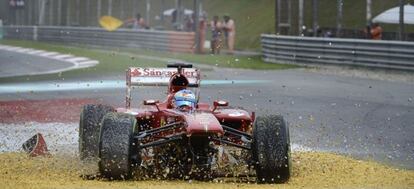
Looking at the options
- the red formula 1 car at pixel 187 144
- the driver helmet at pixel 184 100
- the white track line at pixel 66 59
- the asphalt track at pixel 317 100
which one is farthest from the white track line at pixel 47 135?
the white track line at pixel 66 59

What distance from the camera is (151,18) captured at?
69312 mm

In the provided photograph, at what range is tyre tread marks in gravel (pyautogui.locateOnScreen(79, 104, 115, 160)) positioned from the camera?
10680mm

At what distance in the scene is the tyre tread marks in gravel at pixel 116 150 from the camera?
29.7ft

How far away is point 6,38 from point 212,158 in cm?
6068

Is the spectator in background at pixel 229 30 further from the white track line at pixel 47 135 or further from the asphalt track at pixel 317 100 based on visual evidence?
the white track line at pixel 47 135

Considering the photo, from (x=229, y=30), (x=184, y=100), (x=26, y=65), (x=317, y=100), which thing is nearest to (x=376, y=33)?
(x=26, y=65)

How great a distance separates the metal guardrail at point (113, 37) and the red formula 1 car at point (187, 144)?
33775 millimetres

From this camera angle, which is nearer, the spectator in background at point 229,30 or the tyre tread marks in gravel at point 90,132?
the tyre tread marks in gravel at point 90,132

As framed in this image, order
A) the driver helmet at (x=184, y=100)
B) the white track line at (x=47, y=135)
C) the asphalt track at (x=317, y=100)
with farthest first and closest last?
1. the asphalt track at (x=317, y=100)
2. the white track line at (x=47, y=135)
3. the driver helmet at (x=184, y=100)

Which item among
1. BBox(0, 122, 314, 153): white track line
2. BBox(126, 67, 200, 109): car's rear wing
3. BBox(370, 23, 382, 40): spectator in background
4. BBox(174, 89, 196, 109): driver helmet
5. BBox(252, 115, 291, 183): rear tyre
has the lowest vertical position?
BBox(0, 122, 314, 153): white track line

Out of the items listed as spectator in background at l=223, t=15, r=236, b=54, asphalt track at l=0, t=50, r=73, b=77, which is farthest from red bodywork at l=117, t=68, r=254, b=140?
spectator in background at l=223, t=15, r=236, b=54

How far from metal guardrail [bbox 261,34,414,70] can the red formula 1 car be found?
1786cm

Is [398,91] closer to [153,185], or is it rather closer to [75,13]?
[153,185]

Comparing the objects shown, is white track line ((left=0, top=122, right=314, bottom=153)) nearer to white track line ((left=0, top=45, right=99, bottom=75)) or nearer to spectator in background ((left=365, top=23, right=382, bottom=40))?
white track line ((left=0, top=45, right=99, bottom=75))
